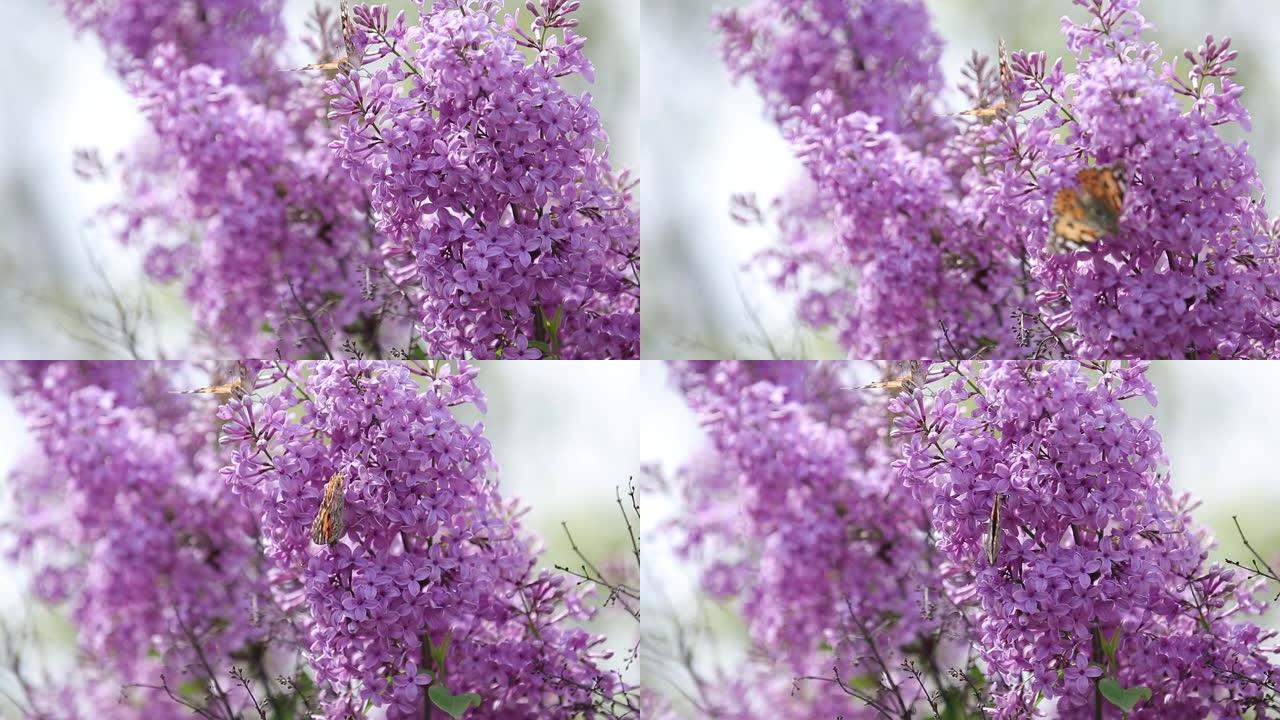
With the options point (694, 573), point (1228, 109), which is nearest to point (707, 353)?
point (694, 573)

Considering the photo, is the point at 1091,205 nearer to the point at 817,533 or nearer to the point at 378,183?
the point at 817,533

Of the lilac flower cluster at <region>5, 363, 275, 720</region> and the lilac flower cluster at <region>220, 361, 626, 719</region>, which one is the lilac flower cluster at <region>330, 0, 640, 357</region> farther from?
the lilac flower cluster at <region>5, 363, 275, 720</region>

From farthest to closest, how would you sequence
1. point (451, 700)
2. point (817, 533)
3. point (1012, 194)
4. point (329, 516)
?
1. point (817, 533)
2. point (1012, 194)
3. point (451, 700)
4. point (329, 516)

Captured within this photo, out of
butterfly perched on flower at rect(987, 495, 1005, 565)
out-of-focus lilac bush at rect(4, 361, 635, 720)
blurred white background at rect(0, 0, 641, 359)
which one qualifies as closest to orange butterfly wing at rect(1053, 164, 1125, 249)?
butterfly perched on flower at rect(987, 495, 1005, 565)

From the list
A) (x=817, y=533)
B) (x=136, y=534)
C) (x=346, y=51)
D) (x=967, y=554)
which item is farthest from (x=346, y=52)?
(x=967, y=554)

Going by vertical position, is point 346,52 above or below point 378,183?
above

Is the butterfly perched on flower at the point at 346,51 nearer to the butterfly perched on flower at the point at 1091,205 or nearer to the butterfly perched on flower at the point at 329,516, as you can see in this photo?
the butterfly perched on flower at the point at 329,516

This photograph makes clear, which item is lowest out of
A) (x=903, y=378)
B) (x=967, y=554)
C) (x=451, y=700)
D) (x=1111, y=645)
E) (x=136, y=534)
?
(x=451, y=700)

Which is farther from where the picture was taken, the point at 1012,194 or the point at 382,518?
the point at 1012,194

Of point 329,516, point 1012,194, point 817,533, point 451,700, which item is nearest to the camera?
point 329,516
